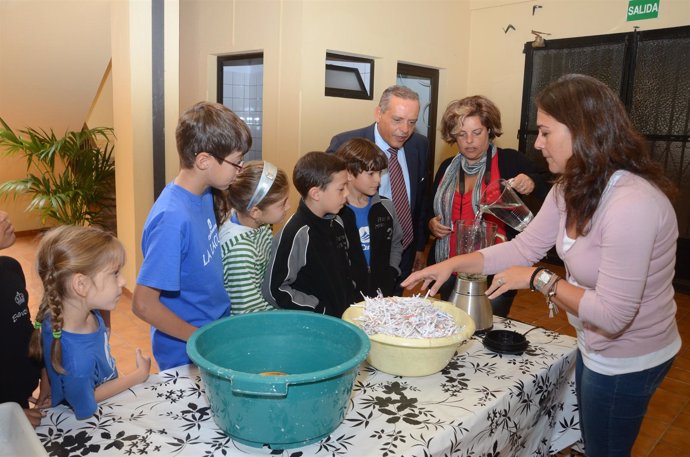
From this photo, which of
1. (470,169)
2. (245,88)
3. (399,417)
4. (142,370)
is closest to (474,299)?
(399,417)

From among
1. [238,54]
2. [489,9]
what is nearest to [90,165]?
[238,54]

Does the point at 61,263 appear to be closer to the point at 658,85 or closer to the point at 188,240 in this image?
the point at 188,240

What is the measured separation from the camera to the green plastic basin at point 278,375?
3.06 feet

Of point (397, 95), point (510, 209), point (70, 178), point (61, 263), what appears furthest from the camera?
point (70, 178)

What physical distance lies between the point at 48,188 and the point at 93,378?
3361 millimetres

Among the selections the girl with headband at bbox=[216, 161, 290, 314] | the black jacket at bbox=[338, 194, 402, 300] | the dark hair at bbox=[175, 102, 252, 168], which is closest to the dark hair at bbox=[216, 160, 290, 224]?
the girl with headband at bbox=[216, 161, 290, 314]

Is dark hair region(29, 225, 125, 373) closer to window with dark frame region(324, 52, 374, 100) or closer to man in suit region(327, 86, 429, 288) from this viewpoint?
man in suit region(327, 86, 429, 288)

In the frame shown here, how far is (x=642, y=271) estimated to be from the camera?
3.78 feet

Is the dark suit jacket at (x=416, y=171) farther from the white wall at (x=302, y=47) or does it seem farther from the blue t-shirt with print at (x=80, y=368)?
the white wall at (x=302, y=47)

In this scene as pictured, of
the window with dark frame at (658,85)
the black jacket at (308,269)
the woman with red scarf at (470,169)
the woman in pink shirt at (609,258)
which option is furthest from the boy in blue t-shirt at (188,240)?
the window with dark frame at (658,85)

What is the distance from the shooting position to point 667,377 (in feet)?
10.2

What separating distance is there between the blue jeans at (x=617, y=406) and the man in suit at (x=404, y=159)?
1.19 m

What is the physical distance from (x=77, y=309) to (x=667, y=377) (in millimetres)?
3178

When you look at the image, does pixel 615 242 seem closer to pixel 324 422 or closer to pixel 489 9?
pixel 324 422
